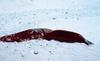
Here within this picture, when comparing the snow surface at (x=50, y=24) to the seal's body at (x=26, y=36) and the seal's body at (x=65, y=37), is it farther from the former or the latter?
the seal's body at (x=26, y=36)

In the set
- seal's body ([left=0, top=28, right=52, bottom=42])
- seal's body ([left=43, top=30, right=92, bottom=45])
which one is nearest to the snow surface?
seal's body ([left=43, top=30, right=92, bottom=45])

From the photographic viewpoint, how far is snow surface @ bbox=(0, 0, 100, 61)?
4.81m

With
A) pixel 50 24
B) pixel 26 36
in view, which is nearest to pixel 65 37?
pixel 26 36

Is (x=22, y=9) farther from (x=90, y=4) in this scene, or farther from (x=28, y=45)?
(x=28, y=45)

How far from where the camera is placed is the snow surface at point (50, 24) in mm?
4812

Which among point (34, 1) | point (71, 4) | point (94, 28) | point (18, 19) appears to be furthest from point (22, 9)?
point (94, 28)

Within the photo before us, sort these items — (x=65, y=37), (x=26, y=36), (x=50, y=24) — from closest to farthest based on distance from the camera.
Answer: (x=65, y=37)
(x=26, y=36)
(x=50, y=24)

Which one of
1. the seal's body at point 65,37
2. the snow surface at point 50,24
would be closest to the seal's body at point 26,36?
the seal's body at point 65,37

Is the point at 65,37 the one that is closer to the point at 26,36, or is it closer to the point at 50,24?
the point at 26,36

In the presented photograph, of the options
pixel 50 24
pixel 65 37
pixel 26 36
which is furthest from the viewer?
pixel 50 24

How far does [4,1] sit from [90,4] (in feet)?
17.4

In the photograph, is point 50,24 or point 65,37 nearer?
point 65,37

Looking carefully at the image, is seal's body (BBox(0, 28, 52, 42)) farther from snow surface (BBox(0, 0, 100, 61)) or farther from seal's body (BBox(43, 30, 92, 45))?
snow surface (BBox(0, 0, 100, 61))

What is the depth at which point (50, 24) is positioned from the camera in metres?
8.04
